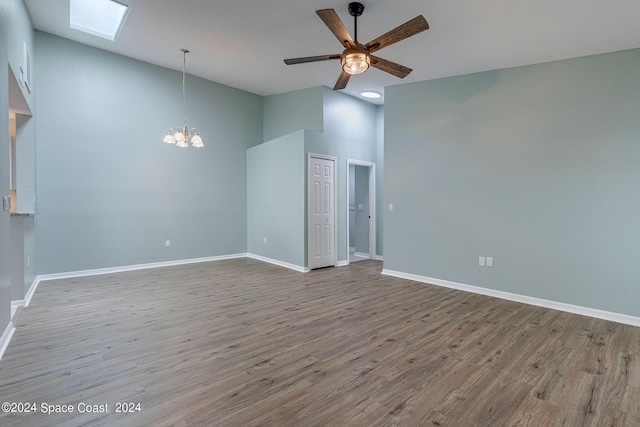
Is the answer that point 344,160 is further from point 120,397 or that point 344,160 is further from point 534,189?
point 120,397

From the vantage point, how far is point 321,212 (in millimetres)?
5812

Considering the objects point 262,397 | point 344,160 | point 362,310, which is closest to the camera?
point 262,397

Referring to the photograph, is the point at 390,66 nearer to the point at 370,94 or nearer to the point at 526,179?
the point at 526,179

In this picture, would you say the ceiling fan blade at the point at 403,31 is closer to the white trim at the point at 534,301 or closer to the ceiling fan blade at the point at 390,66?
the ceiling fan blade at the point at 390,66

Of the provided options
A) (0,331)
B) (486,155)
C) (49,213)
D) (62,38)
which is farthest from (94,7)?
(486,155)

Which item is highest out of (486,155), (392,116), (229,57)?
(229,57)

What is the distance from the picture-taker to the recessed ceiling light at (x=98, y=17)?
388 centimetres

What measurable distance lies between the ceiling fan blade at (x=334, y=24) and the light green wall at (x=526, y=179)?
2.53 metres

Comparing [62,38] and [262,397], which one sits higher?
[62,38]

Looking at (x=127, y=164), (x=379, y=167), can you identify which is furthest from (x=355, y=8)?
(x=127, y=164)

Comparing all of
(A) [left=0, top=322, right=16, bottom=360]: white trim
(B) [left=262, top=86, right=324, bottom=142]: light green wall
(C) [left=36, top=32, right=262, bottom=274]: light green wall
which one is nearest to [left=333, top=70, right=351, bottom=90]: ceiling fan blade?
(B) [left=262, top=86, right=324, bottom=142]: light green wall

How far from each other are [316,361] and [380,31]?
3.62 metres

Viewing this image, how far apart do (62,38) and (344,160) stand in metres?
4.88

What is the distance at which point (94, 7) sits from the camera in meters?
4.02
